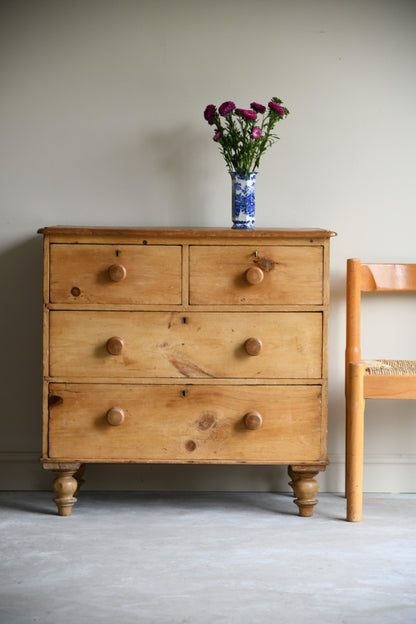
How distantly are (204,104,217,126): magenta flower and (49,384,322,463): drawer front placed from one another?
0.95 meters

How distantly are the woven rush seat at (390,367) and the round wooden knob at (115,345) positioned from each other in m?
0.83

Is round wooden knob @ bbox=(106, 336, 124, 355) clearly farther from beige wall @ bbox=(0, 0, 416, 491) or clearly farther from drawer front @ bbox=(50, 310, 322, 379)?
beige wall @ bbox=(0, 0, 416, 491)

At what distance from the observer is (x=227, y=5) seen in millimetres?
2740

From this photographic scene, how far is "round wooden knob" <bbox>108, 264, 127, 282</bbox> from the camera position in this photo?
2.32 m

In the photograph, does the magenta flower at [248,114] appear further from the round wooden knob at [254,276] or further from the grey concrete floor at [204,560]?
the grey concrete floor at [204,560]

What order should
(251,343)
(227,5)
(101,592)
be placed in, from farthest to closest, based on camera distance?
1. (227,5)
2. (251,343)
3. (101,592)

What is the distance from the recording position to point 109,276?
7.70 ft

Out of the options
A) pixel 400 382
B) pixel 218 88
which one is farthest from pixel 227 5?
pixel 400 382

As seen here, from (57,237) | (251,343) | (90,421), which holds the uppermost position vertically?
(57,237)

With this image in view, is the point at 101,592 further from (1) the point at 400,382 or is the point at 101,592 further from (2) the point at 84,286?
(1) the point at 400,382

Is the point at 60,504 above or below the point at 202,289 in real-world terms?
below

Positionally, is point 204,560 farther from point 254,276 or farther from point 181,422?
point 254,276

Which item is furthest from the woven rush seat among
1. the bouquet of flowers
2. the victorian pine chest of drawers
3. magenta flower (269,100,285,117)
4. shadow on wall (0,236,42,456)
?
shadow on wall (0,236,42,456)

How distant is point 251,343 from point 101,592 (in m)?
0.90
